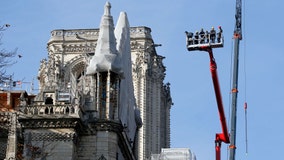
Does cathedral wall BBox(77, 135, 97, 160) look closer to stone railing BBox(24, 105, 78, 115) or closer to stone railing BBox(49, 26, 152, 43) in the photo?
stone railing BBox(24, 105, 78, 115)

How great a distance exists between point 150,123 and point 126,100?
62.4 m

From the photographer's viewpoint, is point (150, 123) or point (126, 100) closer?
point (126, 100)

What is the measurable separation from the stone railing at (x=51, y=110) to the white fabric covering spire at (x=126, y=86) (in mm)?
7092

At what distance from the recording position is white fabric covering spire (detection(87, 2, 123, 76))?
251 feet

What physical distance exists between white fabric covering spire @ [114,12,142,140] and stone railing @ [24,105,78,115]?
7.09 m

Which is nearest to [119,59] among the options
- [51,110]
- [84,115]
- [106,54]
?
[106,54]

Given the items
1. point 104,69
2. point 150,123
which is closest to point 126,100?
point 104,69

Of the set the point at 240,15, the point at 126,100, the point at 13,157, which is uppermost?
the point at 240,15

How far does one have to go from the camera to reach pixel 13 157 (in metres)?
67.7

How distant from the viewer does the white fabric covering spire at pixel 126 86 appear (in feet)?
270

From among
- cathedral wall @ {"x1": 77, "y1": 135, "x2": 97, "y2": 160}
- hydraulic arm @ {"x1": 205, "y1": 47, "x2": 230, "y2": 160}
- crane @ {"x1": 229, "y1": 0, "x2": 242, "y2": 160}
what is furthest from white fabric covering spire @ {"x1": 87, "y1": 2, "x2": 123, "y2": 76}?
crane @ {"x1": 229, "y1": 0, "x2": 242, "y2": 160}

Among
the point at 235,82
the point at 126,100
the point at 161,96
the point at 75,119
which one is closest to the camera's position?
the point at 75,119

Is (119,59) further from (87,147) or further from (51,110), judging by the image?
(87,147)

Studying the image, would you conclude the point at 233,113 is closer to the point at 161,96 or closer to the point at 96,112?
the point at 96,112
